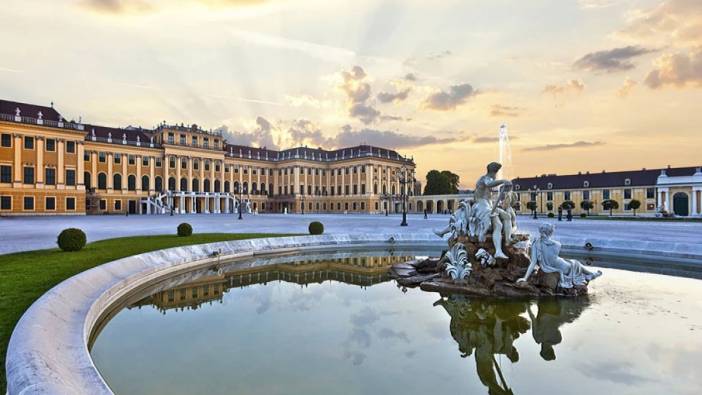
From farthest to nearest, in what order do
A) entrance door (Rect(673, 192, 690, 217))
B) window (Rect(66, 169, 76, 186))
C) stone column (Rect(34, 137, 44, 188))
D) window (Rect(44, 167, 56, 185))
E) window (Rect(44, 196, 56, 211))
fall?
1. entrance door (Rect(673, 192, 690, 217))
2. window (Rect(66, 169, 76, 186))
3. window (Rect(44, 167, 56, 185))
4. window (Rect(44, 196, 56, 211))
5. stone column (Rect(34, 137, 44, 188))

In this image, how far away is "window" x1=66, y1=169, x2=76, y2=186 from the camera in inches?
2023

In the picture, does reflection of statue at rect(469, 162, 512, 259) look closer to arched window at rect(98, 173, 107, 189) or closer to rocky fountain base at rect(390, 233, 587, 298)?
rocky fountain base at rect(390, 233, 587, 298)

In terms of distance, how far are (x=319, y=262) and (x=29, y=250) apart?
32.0 feet

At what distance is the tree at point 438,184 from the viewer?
90.0 m

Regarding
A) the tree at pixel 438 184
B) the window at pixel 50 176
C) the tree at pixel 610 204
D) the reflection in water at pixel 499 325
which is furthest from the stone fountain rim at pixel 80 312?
the tree at pixel 438 184

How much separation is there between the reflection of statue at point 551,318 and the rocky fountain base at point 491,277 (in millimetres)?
504

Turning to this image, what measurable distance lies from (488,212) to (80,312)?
355 inches

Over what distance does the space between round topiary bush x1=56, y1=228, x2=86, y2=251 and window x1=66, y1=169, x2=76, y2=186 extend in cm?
4635

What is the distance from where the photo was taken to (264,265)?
13617 millimetres

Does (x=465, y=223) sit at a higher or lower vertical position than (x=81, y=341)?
higher

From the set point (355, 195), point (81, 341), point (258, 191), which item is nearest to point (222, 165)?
point (258, 191)

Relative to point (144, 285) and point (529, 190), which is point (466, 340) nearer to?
point (144, 285)

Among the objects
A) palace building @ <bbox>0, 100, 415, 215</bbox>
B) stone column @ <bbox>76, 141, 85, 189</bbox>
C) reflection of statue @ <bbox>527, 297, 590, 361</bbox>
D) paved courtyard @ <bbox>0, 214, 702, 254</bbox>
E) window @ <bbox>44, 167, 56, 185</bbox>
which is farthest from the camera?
stone column @ <bbox>76, 141, 85, 189</bbox>

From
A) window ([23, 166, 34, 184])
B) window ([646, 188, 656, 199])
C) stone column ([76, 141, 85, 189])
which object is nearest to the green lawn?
window ([23, 166, 34, 184])
